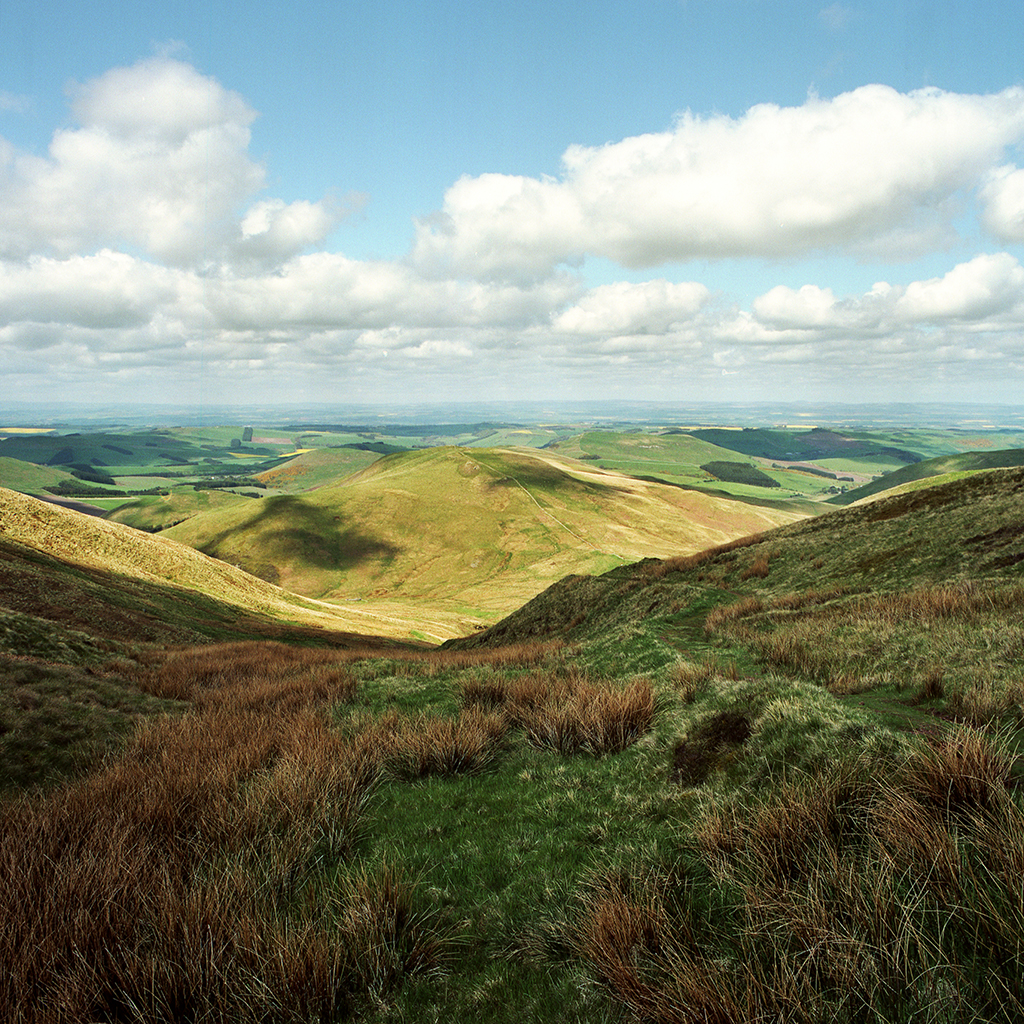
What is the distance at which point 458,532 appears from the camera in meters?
142

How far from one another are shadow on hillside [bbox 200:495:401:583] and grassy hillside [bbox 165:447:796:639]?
1.09 ft

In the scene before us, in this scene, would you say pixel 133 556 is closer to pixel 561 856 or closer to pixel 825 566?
pixel 825 566

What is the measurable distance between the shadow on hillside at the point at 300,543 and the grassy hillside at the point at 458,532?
A: 1.09 ft

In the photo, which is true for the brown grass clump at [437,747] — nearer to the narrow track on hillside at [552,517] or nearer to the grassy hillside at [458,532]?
the grassy hillside at [458,532]

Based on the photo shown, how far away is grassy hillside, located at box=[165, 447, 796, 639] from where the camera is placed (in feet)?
392

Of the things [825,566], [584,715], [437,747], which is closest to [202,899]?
[437,747]

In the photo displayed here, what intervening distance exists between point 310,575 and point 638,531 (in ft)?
281

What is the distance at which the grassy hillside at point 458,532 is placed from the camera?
119625 millimetres

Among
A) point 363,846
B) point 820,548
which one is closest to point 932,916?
point 363,846

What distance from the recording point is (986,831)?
3.57 meters

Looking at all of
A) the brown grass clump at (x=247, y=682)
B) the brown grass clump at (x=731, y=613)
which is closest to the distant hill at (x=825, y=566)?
the brown grass clump at (x=731, y=613)

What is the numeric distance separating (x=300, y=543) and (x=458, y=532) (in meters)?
40.9

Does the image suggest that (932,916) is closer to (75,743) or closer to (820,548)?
(75,743)

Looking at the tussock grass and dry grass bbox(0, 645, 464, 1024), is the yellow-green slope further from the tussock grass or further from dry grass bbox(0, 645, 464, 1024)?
the tussock grass
